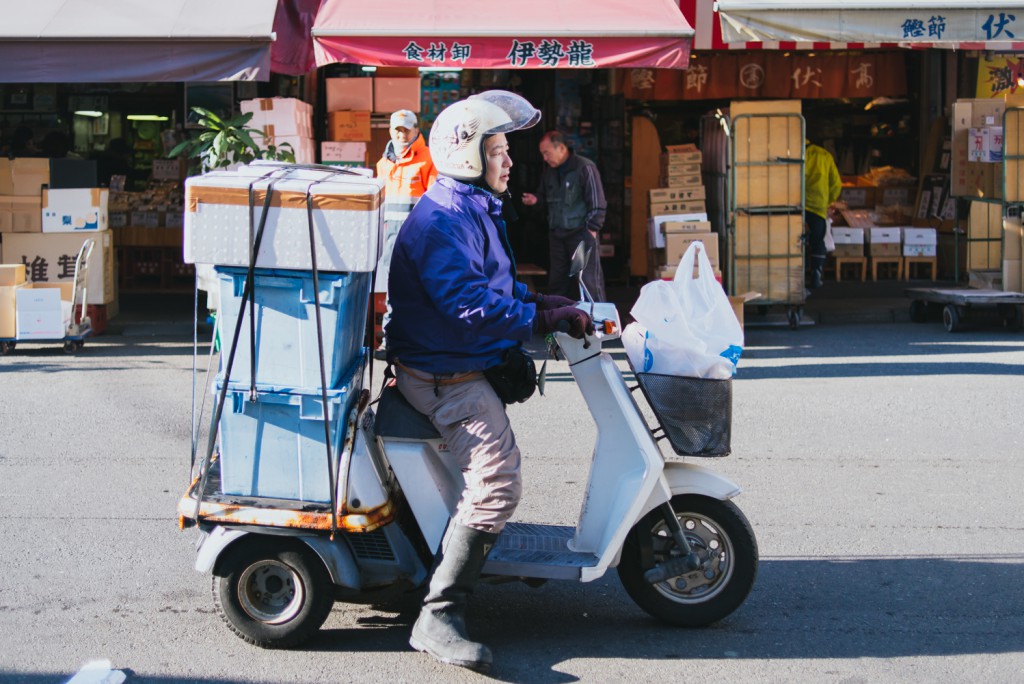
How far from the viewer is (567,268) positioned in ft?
39.0

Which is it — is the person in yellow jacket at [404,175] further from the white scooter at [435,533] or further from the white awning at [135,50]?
the white scooter at [435,533]

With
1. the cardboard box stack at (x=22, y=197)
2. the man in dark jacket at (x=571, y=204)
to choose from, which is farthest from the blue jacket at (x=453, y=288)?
the cardboard box stack at (x=22, y=197)

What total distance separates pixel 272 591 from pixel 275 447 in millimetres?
550

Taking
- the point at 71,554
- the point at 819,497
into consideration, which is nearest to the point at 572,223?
the point at 819,497

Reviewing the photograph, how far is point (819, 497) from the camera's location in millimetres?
6648

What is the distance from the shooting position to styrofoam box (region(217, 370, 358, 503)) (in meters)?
4.42

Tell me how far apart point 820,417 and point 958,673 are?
4.23 m

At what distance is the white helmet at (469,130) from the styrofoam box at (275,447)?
2.86 feet

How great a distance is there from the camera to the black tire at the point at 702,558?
4.70 meters

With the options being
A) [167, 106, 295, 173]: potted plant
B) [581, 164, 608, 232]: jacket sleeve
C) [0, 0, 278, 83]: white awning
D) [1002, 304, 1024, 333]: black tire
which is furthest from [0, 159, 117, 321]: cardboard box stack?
[1002, 304, 1024, 333]: black tire

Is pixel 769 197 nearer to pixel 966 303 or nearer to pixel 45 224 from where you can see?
pixel 966 303

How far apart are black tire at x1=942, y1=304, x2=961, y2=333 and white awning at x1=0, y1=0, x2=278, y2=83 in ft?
21.9

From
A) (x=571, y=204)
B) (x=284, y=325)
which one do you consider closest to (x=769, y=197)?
(x=571, y=204)

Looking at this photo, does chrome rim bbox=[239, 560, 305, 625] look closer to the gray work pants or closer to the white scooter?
the white scooter
